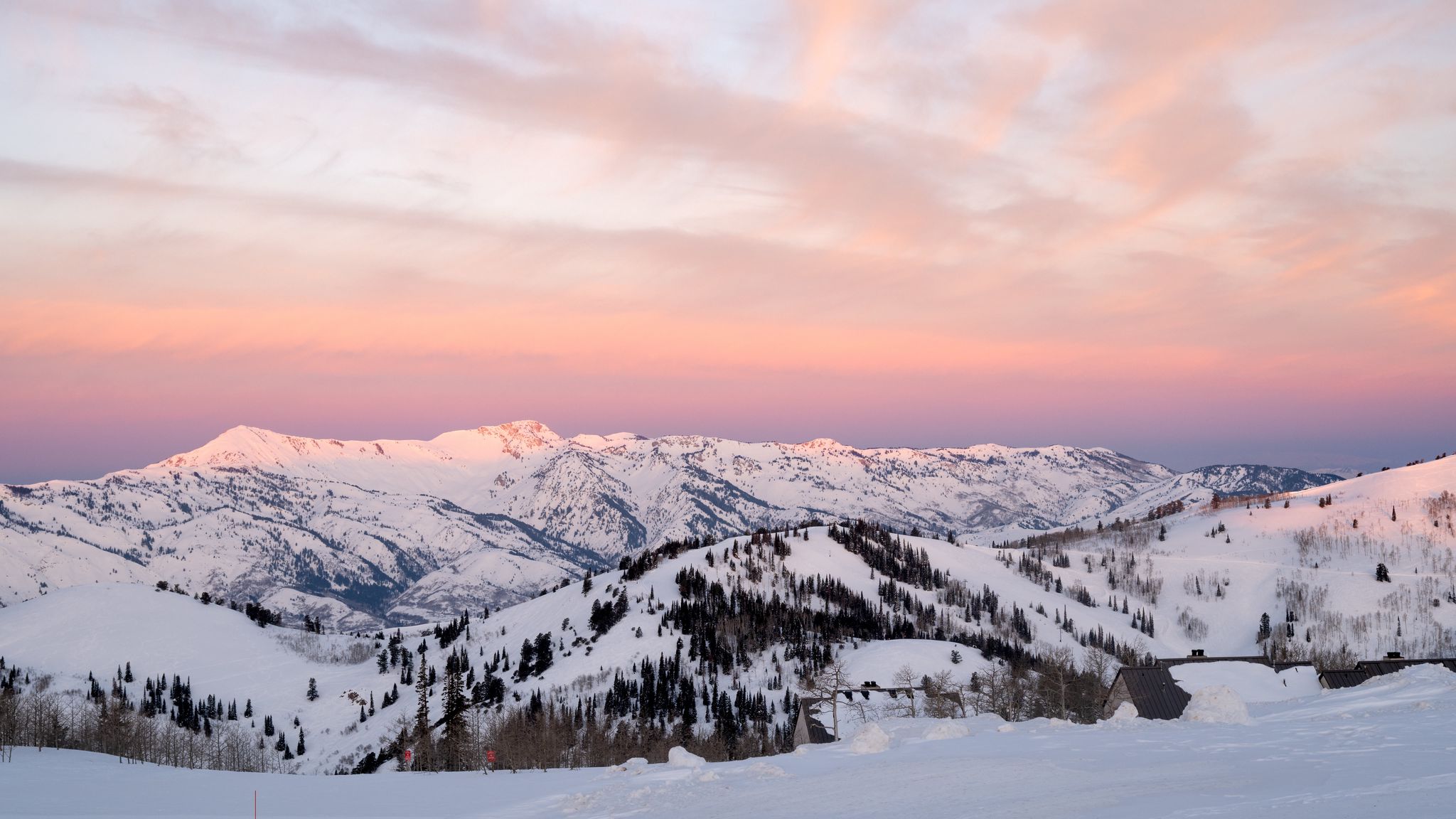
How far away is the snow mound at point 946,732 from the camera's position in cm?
4762

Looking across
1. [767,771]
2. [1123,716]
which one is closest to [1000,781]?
[767,771]

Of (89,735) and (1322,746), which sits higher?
(1322,746)

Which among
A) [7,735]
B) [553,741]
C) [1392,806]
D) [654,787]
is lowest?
[553,741]

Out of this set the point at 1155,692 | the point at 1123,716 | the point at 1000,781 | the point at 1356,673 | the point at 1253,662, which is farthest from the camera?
the point at 1253,662

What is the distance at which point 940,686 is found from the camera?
154 metres

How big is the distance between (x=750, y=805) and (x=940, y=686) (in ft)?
411

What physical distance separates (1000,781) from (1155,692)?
76.7m

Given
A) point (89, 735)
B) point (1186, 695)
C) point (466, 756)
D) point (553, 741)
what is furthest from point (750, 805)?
point (89, 735)

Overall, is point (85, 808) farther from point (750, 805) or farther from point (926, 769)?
point (926, 769)

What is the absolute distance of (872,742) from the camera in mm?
46656

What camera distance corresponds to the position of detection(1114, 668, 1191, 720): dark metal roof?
99875 millimetres

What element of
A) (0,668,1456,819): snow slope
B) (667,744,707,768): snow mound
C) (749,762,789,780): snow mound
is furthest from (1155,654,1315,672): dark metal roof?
(749,762,789,780): snow mound

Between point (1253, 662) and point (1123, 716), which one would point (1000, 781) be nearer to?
point (1123, 716)

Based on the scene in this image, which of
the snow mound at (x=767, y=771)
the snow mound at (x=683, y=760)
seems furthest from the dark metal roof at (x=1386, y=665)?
the snow mound at (x=767, y=771)
